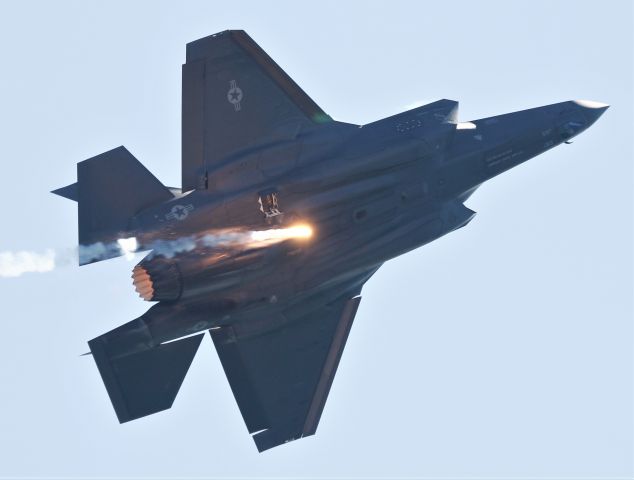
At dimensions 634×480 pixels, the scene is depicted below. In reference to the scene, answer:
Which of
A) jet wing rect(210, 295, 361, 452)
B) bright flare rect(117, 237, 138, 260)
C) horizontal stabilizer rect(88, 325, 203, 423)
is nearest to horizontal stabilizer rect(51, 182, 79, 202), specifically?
bright flare rect(117, 237, 138, 260)

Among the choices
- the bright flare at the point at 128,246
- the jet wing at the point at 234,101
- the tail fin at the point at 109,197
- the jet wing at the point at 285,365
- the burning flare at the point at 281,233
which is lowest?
the jet wing at the point at 285,365

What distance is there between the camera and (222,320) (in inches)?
1449

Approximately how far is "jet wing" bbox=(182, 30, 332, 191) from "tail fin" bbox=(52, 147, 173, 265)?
4.47 ft

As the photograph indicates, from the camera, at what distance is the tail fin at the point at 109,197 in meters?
35.3

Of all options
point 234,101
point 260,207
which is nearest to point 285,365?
point 260,207

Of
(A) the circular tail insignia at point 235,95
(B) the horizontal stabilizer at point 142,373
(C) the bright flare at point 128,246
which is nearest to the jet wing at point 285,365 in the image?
(B) the horizontal stabilizer at point 142,373

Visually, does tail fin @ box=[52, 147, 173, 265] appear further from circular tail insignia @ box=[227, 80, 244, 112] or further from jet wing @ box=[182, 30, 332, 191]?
circular tail insignia @ box=[227, 80, 244, 112]

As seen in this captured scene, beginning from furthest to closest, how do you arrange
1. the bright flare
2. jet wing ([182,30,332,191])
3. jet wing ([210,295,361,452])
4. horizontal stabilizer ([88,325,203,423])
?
jet wing ([210,295,361,452]) < jet wing ([182,30,332,191]) < horizontal stabilizer ([88,325,203,423]) < the bright flare

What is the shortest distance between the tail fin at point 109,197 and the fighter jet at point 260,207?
3 cm

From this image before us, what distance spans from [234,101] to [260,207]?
128 inches

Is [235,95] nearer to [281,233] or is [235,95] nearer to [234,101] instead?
[234,101]

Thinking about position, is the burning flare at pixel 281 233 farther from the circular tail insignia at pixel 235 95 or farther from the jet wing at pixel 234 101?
the circular tail insignia at pixel 235 95

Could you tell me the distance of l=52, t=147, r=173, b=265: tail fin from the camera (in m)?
35.3

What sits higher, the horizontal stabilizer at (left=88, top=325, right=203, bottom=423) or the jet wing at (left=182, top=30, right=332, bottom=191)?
the jet wing at (left=182, top=30, right=332, bottom=191)
